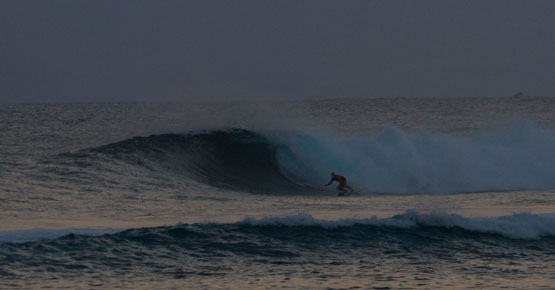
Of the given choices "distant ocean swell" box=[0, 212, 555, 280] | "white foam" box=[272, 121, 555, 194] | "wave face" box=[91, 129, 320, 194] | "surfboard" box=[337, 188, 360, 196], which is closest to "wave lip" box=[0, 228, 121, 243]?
"distant ocean swell" box=[0, 212, 555, 280]

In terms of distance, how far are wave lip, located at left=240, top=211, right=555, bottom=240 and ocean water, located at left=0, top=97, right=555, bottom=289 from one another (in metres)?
0.03

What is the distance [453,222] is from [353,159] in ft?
36.1

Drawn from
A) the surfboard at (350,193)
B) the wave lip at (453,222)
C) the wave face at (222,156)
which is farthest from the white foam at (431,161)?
the wave lip at (453,222)

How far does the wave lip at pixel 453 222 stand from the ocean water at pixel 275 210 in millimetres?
28

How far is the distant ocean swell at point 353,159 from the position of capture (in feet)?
59.1

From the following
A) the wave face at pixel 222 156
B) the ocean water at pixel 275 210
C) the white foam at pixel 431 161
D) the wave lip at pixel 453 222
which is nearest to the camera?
the ocean water at pixel 275 210

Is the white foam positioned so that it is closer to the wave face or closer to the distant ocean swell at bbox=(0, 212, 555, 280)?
the wave face

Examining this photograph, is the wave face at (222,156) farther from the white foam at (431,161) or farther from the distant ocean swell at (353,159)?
the white foam at (431,161)

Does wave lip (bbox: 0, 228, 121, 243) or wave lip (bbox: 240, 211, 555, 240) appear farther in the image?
wave lip (bbox: 240, 211, 555, 240)

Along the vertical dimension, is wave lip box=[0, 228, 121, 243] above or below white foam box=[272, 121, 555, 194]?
below

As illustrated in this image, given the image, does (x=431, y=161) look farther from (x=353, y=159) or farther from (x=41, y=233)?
(x=41, y=233)

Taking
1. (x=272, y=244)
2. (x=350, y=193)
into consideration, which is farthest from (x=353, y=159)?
(x=272, y=244)

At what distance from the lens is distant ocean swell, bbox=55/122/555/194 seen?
18000 mm

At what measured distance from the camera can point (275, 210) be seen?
40.9ft
